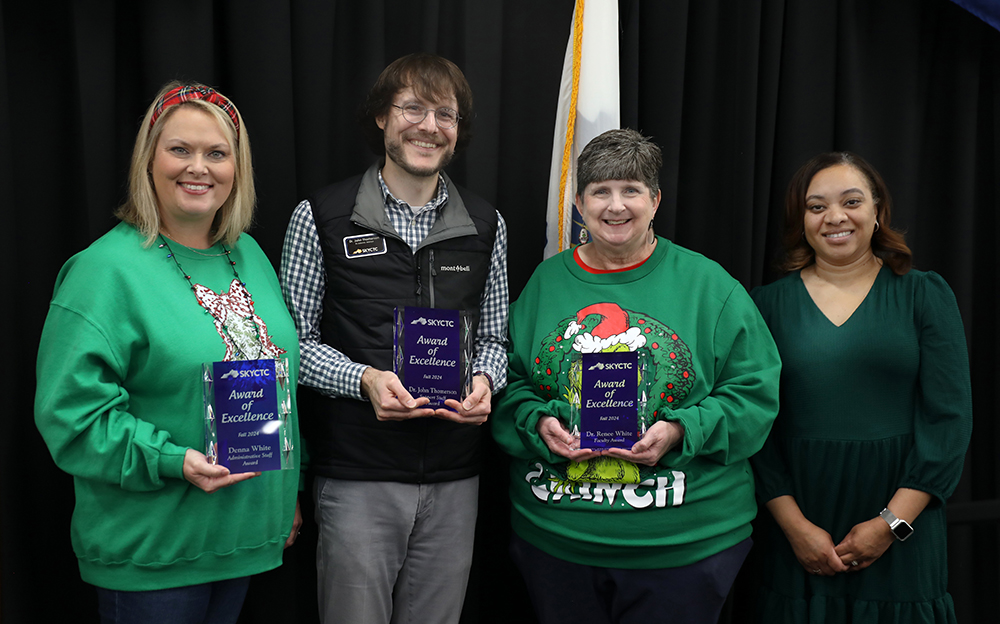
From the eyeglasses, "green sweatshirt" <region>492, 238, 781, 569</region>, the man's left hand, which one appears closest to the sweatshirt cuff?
the man's left hand

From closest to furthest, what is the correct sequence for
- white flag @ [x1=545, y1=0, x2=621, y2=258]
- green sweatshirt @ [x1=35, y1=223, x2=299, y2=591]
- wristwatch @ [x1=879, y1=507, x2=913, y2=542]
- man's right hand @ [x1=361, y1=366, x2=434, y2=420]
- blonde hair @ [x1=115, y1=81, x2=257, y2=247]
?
green sweatshirt @ [x1=35, y1=223, x2=299, y2=591], blonde hair @ [x1=115, y1=81, x2=257, y2=247], man's right hand @ [x1=361, y1=366, x2=434, y2=420], wristwatch @ [x1=879, y1=507, x2=913, y2=542], white flag @ [x1=545, y1=0, x2=621, y2=258]

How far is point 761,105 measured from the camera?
9.29 ft

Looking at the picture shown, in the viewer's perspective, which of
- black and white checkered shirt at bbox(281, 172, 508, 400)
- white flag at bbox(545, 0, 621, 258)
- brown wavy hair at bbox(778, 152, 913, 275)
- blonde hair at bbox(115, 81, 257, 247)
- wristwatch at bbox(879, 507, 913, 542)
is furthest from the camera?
white flag at bbox(545, 0, 621, 258)

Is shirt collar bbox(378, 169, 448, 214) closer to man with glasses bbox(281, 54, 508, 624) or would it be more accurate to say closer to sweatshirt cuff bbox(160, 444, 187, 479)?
man with glasses bbox(281, 54, 508, 624)

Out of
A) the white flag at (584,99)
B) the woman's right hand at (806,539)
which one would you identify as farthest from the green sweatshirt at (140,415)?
the woman's right hand at (806,539)

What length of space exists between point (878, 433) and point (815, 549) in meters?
0.37

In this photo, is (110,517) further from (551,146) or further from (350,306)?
(551,146)

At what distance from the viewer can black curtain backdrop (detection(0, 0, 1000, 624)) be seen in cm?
204

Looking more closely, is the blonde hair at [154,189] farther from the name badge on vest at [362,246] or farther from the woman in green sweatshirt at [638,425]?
the woman in green sweatshirt at [638,425]

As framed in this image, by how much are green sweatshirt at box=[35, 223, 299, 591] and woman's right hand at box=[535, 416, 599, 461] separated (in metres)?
0.67

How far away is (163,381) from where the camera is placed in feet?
5.09

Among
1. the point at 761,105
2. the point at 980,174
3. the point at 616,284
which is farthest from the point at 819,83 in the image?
the point at 616,284

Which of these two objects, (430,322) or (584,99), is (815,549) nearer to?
(430,322)

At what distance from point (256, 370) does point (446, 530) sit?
738 millimetres
